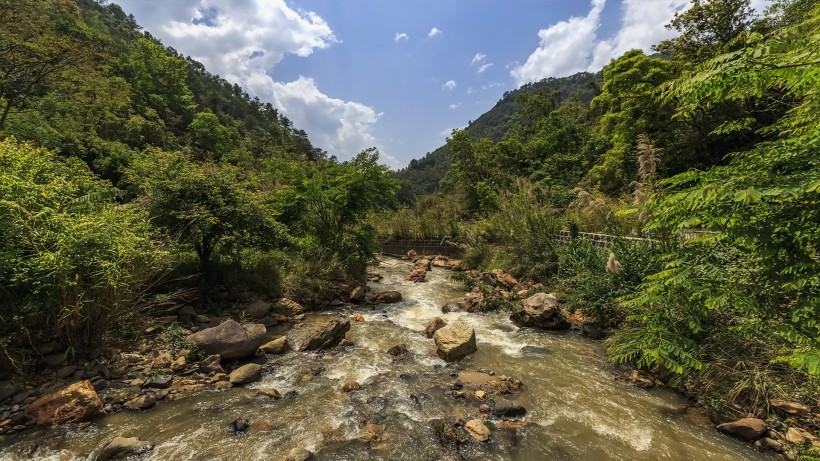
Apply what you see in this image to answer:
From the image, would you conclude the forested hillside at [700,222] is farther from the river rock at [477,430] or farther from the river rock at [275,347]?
the river rock at [275,347]

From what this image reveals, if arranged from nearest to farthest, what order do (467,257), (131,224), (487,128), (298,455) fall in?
(298,455) < (131,224) < (467,257) < (487,128)

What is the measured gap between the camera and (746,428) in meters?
4.24

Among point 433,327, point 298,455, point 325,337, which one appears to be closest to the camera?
point 298,455

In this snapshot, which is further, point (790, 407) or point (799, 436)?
point (790, 407)

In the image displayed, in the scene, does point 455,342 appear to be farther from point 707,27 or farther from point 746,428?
point 707,27

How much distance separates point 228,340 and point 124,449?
2.47 m

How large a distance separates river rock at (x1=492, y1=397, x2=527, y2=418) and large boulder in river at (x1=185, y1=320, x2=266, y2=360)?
173 inches

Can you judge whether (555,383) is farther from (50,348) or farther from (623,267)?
(50,348)

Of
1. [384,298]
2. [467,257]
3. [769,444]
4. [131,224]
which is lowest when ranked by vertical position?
[769,444]

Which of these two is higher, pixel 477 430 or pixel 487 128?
pixel 487 128

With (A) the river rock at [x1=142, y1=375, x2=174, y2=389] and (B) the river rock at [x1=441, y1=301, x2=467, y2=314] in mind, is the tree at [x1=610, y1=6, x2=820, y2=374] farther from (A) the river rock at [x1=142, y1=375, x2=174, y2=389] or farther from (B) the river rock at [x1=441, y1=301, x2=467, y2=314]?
(B) the river rock at [x1=441, y1=301, x2=467, y2=314]

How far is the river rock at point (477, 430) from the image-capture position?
14.2 ft

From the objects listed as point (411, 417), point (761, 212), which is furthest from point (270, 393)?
point (761, 212)

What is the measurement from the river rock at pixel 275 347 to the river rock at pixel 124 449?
9.13 ft
